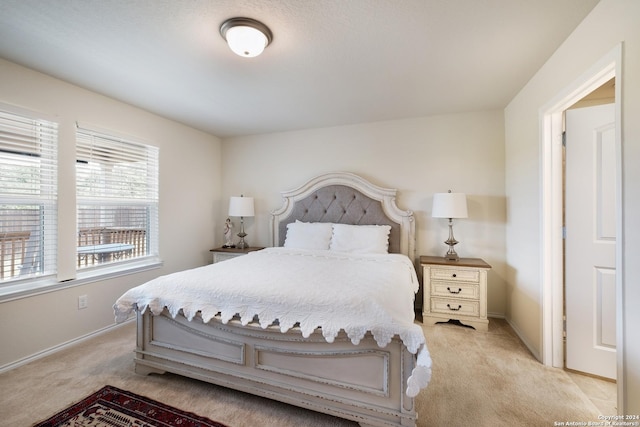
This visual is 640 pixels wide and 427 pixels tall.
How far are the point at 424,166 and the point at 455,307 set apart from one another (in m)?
1.70

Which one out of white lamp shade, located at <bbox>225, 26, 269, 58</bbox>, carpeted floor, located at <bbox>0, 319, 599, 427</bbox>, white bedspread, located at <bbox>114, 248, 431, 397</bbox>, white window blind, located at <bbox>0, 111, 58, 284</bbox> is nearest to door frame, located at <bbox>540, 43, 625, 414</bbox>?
carpeted floor, located at <bbox>0, 319, 599, 427</bbox>

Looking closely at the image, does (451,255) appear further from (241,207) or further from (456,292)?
(241,207)

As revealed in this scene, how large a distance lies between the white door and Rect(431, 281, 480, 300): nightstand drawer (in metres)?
0.79

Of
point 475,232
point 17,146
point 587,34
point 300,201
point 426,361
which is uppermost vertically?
point 587,34

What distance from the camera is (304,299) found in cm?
161

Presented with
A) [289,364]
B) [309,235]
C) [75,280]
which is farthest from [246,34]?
[75,280]

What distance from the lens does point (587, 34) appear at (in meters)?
1.57

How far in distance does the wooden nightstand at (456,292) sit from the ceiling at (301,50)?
179 centimetres

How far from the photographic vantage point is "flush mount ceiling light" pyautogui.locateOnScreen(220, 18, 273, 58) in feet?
5.20

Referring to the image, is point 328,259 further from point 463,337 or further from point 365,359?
point 463,337

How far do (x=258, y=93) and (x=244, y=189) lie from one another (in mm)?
1874

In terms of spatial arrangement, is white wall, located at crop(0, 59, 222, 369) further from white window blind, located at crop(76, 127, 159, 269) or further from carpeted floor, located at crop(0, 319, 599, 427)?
carpeted floor, located at crop(0, 319, 599, 427)

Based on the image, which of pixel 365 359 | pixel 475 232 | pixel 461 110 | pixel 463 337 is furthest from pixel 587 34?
pixel 463 337

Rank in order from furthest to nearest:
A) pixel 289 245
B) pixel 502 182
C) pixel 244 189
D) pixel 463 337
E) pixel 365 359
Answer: pixel 244 189, pixel 289 245, pixel 502 182, pixel 463 337, pixel 365 359
